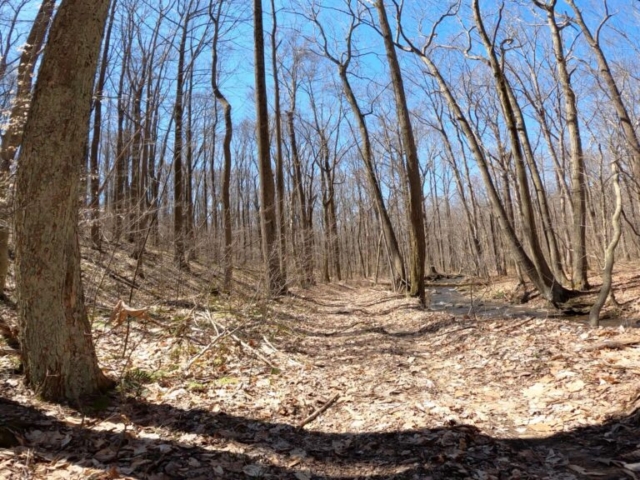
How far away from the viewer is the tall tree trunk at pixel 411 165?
1027 centimetres

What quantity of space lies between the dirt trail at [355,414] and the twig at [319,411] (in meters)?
0.06

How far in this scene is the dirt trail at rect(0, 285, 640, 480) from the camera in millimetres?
2650

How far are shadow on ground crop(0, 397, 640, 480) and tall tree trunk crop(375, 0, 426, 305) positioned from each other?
24.8ft

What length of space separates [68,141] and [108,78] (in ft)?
39.7

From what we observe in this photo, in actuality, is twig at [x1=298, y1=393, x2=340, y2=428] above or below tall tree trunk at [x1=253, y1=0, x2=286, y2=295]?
below

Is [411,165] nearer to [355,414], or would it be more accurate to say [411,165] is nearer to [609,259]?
[609,259]

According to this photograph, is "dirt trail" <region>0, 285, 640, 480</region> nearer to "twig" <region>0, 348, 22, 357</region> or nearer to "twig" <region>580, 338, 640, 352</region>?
"twig" <region>580, 338, 640, 352</region>

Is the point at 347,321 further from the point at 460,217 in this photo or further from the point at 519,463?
the point at 460,217

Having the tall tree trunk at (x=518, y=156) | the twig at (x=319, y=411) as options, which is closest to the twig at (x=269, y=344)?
the twig at (x=319, y=411)

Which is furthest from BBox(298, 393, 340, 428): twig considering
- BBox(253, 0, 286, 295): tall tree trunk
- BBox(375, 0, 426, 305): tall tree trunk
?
BBox(375, 0, 426, 305): tall tree trunk

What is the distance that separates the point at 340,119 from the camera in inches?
1002

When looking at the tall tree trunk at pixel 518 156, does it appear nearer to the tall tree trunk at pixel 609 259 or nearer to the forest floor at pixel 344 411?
the tall tree trunk at pixel 609 259

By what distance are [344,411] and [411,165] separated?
25.2 ft

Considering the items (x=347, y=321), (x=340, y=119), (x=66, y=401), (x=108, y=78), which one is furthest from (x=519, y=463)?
(x=340, y=119)
